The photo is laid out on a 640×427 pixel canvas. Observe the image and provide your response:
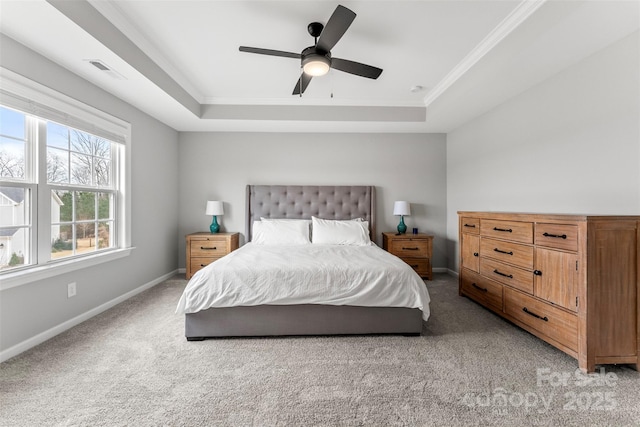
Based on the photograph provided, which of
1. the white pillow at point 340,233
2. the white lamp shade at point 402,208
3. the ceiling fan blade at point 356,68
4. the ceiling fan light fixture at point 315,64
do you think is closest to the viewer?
the ceiling fan light fixture at point 315,64

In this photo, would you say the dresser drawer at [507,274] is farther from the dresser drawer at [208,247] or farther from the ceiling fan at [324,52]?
the dresser drawer at [208,247]

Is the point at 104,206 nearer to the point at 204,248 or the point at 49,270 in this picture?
the point at 49,270

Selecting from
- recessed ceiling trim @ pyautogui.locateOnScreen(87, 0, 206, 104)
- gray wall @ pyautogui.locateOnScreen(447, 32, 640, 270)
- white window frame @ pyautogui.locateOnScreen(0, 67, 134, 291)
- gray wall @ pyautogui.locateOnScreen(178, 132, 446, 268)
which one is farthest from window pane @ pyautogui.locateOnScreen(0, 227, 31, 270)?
gray wall @ pyautogui.locateOnScreen(447, 32, 640, 270)

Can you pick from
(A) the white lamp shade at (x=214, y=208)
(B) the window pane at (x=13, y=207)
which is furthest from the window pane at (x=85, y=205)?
(A) the white lamp shade at (x=214, y=208)

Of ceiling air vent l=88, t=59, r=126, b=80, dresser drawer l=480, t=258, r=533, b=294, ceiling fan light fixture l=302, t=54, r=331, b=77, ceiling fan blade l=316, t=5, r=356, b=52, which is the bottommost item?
dresser drawer l=480, t=258, r=533, b=294

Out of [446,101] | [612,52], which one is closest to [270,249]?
[446,101]

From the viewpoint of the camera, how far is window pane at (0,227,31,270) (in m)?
2.02

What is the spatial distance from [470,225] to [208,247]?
3.63 meters

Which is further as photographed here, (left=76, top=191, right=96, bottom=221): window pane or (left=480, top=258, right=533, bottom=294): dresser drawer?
(left=76, top=191, right=96, bottom=221): window pane

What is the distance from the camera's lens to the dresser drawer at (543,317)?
189 cm

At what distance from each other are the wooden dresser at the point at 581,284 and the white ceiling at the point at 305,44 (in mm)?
1388

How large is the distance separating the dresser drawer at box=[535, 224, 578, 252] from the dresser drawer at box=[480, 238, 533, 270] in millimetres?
150

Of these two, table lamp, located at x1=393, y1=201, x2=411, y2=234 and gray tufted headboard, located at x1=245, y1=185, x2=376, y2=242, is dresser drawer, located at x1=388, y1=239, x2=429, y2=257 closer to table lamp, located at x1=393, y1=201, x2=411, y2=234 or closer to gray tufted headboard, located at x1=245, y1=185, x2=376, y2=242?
table lamp, located at x1=393, y1=201, x2=411, y2=234

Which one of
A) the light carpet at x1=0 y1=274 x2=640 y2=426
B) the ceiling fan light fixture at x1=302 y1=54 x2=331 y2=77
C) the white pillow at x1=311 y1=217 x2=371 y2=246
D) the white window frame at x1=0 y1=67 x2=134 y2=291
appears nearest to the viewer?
the light carpet at x1=0 y1=274 x2=640 y2=426
